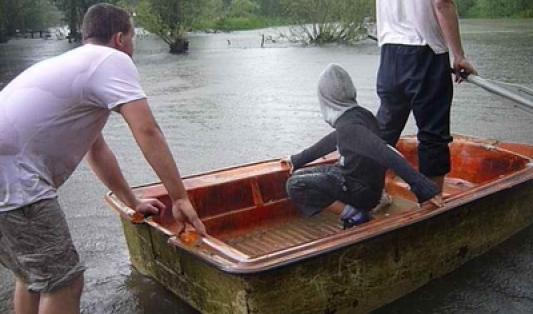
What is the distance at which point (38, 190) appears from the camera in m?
2.80

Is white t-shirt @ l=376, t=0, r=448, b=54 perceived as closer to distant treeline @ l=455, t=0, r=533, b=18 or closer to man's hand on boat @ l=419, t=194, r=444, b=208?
man's hand on boat @ l=419, t=194, r=444, b=208

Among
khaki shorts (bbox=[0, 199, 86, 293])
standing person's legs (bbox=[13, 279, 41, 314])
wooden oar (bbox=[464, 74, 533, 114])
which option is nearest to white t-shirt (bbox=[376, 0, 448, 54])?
wooden oar (bbox=[464, 74, 533, 114])

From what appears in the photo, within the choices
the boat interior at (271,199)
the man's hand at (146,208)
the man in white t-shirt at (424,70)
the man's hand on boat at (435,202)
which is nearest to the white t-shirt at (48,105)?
the man's hand at (146,208)

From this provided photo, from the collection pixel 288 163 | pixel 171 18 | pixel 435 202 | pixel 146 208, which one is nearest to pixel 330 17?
pixel 171 18

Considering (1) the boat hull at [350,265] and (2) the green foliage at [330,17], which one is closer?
(1) the boat hull at [350,265]

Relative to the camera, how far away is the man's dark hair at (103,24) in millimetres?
2928

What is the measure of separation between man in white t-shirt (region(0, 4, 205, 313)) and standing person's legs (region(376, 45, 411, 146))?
209 cm

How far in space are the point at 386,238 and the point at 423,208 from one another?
37 cm

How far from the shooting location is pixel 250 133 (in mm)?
9328

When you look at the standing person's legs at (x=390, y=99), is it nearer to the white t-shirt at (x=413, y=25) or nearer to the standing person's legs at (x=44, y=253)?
the white t-shirt at (x=413, y=25)

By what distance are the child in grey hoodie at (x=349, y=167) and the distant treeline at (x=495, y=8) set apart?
141ft

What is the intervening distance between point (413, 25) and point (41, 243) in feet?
8.98

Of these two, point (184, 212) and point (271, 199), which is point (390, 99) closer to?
point (271, 199)

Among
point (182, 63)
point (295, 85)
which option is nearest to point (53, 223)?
point (295, 85)
